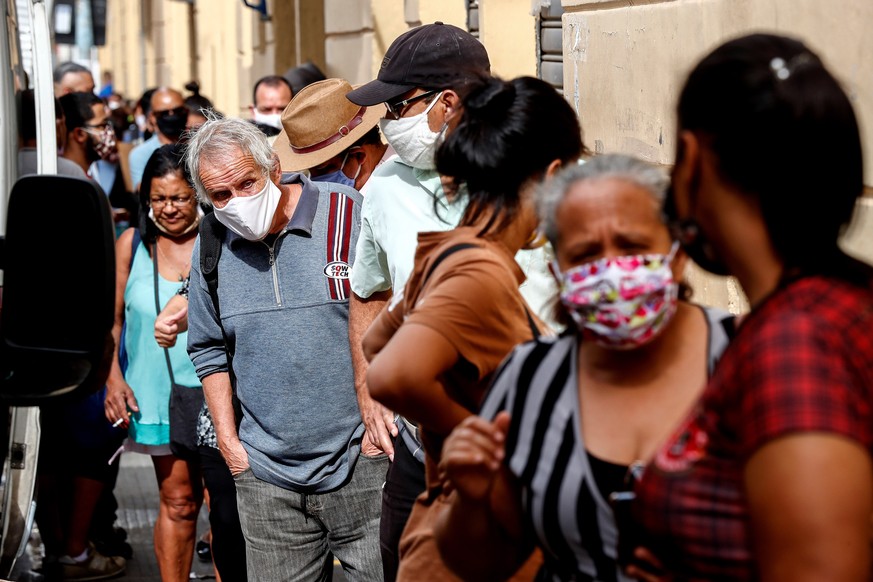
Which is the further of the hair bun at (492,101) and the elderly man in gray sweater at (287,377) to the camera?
the elderly man in gray sweater at (287,377)

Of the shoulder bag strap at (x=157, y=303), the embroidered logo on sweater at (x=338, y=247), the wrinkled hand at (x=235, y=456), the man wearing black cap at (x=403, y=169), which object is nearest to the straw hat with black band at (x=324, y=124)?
the shoulder bag strap at (x=157, y=303)

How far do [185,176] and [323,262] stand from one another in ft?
4.63

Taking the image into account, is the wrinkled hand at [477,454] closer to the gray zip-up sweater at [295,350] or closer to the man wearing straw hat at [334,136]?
the gray zip-up sweater at [295,350]

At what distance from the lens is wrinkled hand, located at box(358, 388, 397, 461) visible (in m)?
3.94

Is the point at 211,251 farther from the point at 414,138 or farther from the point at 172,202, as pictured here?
the point at 172,202

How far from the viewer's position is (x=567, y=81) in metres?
5.87

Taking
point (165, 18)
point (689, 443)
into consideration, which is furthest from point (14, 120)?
point (165, 18)

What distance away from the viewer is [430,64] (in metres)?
3.77

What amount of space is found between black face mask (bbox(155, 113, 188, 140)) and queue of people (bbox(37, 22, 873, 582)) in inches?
202

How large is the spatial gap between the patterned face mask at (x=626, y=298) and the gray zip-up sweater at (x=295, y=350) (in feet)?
7.35

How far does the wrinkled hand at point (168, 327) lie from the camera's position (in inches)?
189

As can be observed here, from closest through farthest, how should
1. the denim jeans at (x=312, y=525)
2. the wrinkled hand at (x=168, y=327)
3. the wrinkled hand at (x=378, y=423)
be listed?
the wrinkled hand at (x=378, y=423), the denim jeans at (x=312, y=525), the wrinkled hand at (x=168, y=327)

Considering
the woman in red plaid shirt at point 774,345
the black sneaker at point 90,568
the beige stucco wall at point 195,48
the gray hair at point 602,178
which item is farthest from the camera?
the beige stucco wall at point 195,48

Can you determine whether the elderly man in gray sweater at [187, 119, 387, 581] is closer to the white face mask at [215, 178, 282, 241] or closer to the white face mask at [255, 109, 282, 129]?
the white face mask at [215, 178, 282, 241]
